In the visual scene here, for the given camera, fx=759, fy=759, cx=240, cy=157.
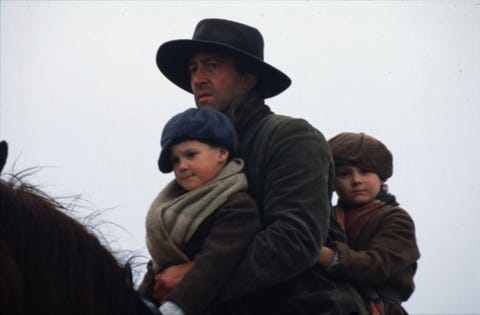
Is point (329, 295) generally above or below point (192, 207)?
below

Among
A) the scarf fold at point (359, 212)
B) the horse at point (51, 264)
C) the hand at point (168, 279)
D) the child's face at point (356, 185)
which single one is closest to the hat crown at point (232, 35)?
the child's face at point (356, 185)

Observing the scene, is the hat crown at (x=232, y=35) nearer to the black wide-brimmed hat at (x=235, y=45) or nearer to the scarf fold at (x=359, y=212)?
the black wide-brimmed hat at (x=235, y=45)

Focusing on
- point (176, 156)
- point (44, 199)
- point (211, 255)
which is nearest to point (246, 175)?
point (176, 156)

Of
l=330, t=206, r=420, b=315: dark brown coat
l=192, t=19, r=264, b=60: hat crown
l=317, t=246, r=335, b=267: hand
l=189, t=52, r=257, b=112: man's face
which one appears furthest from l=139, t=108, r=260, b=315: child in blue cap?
l=192, t=19, r=264, b=60: hat crown

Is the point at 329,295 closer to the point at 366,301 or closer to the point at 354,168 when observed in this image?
the point at 366,301

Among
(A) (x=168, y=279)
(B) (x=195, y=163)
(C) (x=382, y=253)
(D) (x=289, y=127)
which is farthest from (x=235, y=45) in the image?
(A) (x=168, y=279)

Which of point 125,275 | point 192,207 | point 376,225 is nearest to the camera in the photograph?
point 125,275

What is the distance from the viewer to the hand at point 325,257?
11.7 ft

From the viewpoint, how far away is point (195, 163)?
3.47m

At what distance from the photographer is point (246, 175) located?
368cm

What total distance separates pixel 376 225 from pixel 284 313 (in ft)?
3.48

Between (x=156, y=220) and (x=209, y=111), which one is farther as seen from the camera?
(x=209, y=111)

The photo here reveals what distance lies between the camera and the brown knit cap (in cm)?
441

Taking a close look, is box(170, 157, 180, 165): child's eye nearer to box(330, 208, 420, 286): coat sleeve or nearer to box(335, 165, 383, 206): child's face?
box(330, 208, 420, 286): coat sleeve
